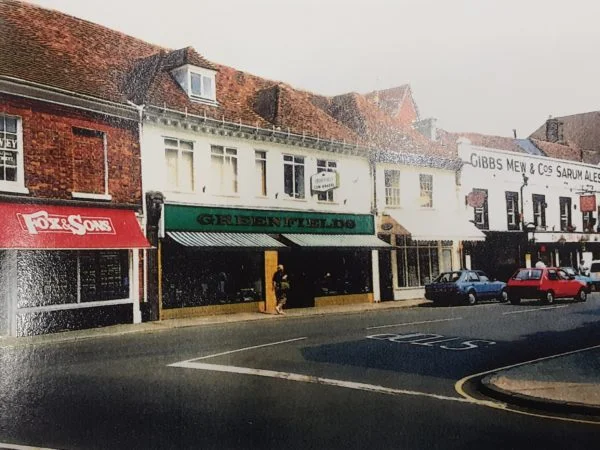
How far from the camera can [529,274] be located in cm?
1959

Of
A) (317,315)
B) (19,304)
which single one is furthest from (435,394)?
(317,315)

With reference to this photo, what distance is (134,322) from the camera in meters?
14.0

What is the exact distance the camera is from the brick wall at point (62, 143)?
1036 centimetres

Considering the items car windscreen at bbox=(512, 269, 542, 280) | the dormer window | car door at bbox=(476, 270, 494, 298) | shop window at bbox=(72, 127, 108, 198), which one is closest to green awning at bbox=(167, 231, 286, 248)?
shop window at bbox=(72, 127, 108, 198)

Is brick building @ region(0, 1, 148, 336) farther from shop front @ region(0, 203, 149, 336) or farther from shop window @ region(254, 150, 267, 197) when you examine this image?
shop window @ region(254, 150, 267, 197)

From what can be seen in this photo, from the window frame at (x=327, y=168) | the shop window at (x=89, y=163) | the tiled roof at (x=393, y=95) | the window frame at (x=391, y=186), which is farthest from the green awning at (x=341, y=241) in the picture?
the tiled roof at (x=393, y=95)

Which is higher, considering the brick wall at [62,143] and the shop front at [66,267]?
the brick wall at [62,143]

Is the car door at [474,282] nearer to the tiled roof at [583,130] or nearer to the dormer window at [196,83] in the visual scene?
the tiled roof at [583,130]

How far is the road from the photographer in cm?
Result: 533

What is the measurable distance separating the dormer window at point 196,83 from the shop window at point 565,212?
9.59 metres

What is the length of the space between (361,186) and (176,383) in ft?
38.2

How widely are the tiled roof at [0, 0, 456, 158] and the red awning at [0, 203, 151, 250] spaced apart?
2308mm

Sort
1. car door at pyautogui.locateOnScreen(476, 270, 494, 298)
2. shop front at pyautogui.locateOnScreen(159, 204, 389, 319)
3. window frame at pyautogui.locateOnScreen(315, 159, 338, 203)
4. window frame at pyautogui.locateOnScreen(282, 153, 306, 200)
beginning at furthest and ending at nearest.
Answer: car door at pyautogui.locateOnScreen(476, 270, 494, 298) → window frame at pyautogui.locateOnScreen(315, 159, 338, 203) → window frame at pyautogui.locateOnScreen(282, 153, 306, 200) → shop front at pyautogui.locateOnScreen(159, 204, 389, 319)

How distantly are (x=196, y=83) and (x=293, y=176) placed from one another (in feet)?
13.5
